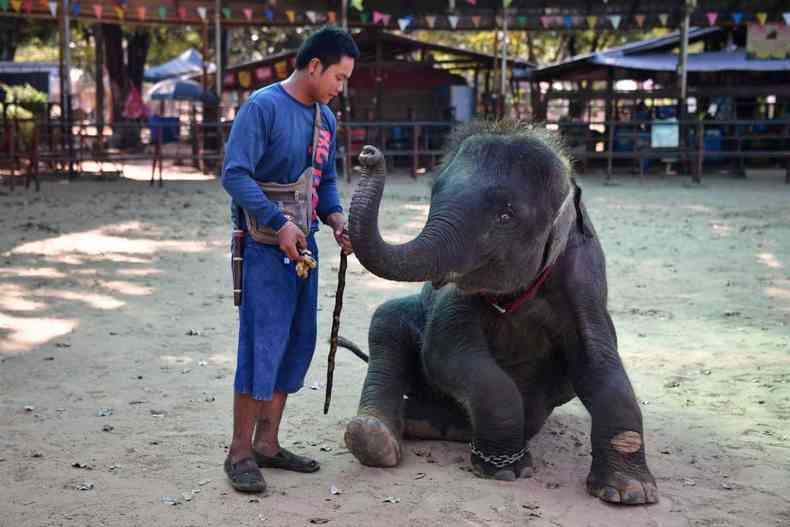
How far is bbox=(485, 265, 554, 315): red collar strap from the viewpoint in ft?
13.5

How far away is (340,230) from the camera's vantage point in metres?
3.92

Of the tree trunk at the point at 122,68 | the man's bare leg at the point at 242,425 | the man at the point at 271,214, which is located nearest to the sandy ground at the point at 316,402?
the man's bare leg at the point at 242,425

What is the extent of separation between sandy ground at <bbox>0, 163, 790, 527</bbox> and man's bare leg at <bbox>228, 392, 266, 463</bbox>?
0.51ft

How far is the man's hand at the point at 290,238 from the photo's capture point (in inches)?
143

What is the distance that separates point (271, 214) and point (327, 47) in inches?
27.5

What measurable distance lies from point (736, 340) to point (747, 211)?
25.4 ft

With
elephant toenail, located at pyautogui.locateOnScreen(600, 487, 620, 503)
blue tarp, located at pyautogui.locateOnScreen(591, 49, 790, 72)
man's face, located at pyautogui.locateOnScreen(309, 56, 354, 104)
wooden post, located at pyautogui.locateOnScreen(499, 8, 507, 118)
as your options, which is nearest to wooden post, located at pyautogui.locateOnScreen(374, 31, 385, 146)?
wooden post, located at pyautogui.locateOnScreen(499, 8, 507, 118)

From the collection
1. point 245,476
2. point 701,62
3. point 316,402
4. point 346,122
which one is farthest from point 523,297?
point 701,62

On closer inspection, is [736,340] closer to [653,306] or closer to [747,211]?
[653,306]

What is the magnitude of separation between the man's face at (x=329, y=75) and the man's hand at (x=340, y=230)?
519 mm

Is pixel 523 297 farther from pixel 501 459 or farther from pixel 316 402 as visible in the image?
pixel 316 402

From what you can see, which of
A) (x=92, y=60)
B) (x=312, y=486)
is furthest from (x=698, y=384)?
(x=92, y=60)

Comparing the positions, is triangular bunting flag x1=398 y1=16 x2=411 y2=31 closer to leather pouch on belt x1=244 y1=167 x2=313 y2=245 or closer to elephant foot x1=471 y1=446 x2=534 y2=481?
leather pouch on belt x1=244 y1=167 x2=313 y2=245

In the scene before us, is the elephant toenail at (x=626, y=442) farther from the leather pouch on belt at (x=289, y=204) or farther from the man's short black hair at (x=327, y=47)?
the man's short black hair at (x=327, y=47)
